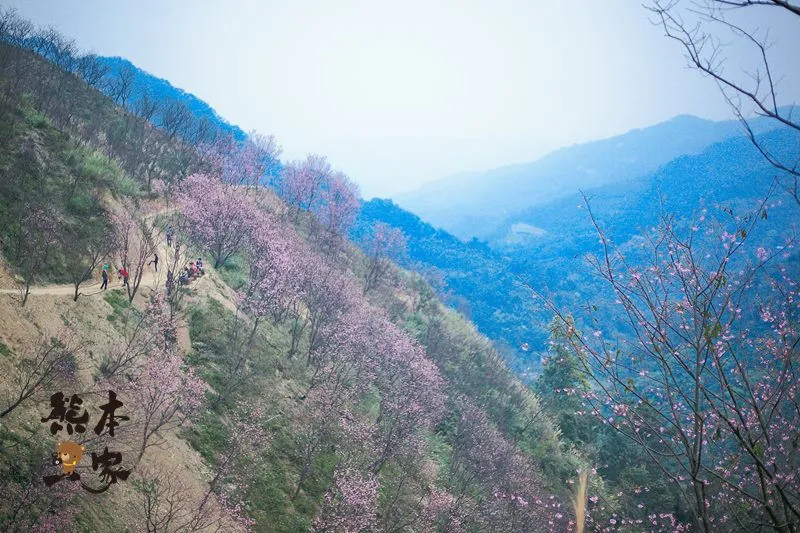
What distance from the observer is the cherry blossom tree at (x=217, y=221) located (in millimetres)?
33784

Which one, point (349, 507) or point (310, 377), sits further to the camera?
point (310, 377)

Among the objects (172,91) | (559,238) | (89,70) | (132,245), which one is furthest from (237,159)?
(559,238)

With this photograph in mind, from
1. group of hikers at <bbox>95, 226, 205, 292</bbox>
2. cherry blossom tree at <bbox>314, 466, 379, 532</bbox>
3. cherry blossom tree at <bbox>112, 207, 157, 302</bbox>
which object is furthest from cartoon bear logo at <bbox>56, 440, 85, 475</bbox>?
group of hikers at <bbox>95, 226, 205, 292</bbox>

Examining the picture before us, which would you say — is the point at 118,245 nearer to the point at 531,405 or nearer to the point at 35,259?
the point at 35,259

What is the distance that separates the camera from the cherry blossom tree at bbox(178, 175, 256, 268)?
111 feet

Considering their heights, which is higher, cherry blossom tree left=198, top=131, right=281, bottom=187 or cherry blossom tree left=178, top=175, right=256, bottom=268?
cherry blossom tree left=198, top=131, right=281, bottom=187

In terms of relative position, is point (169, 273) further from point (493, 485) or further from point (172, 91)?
point (172, 91)

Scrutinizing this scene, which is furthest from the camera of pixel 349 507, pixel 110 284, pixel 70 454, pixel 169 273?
pixel 169 273

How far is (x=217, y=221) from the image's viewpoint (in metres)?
34.2

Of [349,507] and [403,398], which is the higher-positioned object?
[403,398]

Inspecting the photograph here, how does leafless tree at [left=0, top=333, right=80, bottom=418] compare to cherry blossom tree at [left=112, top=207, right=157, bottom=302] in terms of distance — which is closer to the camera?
leafless tree at [left=0, top=333, right=80, bottom=418]

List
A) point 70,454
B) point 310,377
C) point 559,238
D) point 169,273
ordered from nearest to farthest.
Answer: point 70,454
point 169,273
point 310,377
point 559,238

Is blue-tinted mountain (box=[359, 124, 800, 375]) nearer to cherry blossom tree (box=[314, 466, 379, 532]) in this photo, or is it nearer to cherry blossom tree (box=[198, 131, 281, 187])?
cherry blossom tree (box=[198, 131, 281, 187])

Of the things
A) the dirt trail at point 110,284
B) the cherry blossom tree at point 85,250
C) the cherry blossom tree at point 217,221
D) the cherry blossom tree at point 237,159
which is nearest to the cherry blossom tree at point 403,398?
the cherry blossom tree at point 217,221
